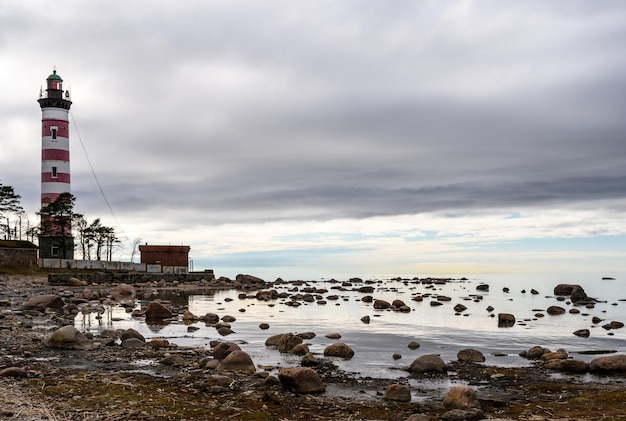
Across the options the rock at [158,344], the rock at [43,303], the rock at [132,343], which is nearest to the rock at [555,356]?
the rock at [158,344]

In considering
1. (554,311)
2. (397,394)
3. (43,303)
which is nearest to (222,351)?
(397,394)

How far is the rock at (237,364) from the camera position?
595 inches

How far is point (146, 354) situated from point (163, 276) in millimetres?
55753

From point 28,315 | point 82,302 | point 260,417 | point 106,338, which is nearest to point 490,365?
point 260,417

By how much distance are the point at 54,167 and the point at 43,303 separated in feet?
135

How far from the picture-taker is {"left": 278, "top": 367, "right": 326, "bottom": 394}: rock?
12.9m

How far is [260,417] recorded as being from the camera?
10586mm

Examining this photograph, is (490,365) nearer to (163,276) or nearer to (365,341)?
(365,341)

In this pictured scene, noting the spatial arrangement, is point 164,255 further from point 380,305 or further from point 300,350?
point 300,350

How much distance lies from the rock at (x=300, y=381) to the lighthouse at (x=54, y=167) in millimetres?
60422

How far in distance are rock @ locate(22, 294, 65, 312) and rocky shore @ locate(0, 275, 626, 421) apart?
1013 cm

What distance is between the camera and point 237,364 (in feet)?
50.0

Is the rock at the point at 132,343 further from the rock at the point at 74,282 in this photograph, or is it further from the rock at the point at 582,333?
the rock at the point at 74,282

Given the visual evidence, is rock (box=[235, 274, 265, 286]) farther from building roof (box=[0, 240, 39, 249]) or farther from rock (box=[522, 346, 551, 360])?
rock (box=[522, 346, 551, 360])
